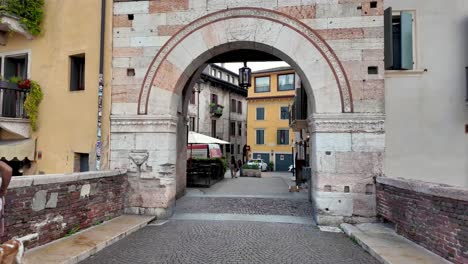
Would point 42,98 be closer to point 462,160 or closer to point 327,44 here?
point 327,44

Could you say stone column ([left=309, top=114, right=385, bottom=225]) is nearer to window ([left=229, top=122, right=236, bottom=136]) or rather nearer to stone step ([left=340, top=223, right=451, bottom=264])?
stone step ([left=340, top=223, right=451, bottom=264])

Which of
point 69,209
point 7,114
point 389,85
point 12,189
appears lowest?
point 69,209

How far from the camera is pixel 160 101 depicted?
26.9ft

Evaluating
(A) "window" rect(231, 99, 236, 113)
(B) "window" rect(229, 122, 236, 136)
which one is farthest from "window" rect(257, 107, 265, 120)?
(B) "window" rect(229, 122, 236, 136)

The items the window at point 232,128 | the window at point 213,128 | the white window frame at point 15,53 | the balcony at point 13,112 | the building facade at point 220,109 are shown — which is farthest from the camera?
the window at point 232,128

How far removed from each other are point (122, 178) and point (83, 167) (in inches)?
65.0

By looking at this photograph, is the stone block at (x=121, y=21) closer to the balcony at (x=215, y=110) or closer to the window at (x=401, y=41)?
the window at (x=401, y=41)

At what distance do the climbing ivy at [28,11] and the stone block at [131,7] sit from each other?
267cm

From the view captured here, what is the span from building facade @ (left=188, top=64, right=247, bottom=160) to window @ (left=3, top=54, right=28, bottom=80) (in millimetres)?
18257

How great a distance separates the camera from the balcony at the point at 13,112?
30.1 feet

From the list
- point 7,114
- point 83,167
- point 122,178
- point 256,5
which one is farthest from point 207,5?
point 7,114

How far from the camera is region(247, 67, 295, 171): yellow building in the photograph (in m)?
37.3

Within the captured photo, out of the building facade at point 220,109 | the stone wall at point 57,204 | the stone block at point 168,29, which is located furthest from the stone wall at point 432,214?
the building facade at point 220,109

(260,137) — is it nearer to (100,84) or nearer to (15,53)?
(15,53)
